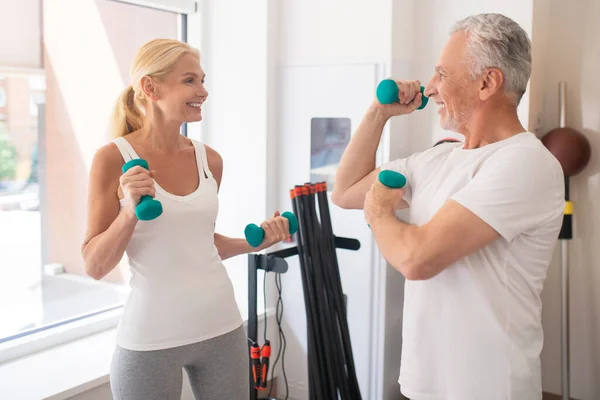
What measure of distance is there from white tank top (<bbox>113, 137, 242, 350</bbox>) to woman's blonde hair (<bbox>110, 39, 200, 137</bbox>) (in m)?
0.14

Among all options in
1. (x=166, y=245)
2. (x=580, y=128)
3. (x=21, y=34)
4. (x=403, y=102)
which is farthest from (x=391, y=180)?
(x=580, y=128)

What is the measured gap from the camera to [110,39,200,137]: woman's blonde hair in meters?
1.91

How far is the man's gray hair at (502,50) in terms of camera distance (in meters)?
1.50

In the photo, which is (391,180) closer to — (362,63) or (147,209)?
(147,209)

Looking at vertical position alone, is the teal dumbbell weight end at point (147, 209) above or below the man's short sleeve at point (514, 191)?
below

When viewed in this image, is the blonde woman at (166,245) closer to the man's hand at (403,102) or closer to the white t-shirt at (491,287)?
the man's hand at (403,102)

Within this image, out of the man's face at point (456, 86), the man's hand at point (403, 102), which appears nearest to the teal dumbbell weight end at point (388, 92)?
the man's hand at point (403, 102)

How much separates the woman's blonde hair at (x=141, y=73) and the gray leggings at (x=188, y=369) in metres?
0.66

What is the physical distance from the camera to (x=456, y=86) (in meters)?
1.57

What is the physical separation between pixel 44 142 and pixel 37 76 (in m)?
0.28

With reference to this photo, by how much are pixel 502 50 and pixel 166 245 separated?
3.25ft

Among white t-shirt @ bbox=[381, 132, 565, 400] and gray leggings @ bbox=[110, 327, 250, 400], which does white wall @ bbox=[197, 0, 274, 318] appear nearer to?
gray leggings @ bbox=[110, 327, 250, 400]

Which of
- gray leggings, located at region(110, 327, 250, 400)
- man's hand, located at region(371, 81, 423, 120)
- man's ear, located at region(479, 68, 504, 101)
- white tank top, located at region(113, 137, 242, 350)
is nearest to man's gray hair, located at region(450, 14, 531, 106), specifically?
man's ear, located at region(479, 68, 504, 101)

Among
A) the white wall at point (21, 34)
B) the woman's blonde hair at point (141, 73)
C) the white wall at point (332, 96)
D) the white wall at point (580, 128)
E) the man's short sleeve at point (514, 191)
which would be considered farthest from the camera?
the white wall at point (580, 128)
